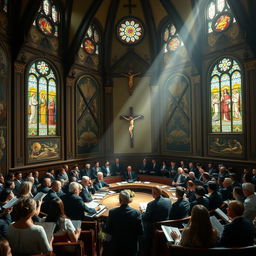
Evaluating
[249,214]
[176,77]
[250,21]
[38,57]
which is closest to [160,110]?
[176,77]

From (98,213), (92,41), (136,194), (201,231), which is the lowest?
(136,194)

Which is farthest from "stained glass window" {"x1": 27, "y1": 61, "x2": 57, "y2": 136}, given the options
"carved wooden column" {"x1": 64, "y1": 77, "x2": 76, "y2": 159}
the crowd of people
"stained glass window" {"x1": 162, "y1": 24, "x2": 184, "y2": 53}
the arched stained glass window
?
"stained glass window" {"x1": 162, "y1": 24, "x2": 184, "y2": 53}

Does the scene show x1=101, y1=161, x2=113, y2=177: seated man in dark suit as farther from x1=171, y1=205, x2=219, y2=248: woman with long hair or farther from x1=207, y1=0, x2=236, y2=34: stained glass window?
x1=171, y1=205, x2=219, y2=248: woman with long hair

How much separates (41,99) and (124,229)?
7.98 meters

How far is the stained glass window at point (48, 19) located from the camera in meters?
10.1

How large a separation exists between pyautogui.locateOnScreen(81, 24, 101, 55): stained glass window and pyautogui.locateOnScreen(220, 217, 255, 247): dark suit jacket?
11237 millimetres

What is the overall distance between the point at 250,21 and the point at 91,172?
9.00 metres

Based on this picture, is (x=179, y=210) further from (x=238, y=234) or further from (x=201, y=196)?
(x=238, y=234)

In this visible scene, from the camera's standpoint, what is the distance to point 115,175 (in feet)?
38.1

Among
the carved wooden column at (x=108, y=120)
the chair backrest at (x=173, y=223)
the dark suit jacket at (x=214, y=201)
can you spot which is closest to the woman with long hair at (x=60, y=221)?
the chair backrest at (x=173, y=223)

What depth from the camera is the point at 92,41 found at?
1265cm

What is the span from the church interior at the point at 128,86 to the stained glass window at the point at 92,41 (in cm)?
6

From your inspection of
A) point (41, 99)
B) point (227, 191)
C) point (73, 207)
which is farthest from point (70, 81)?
point (227, 191)

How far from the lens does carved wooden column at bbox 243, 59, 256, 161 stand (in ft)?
30.3
